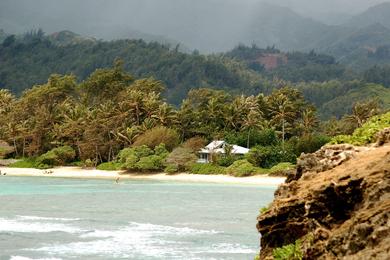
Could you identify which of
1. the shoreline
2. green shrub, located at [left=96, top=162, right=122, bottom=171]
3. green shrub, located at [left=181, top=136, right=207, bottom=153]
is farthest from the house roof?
green shrub, located at [left=96, top=162, right=122, bottom=171]

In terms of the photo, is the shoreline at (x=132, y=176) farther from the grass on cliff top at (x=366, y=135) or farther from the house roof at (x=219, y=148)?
the grass on cliff top at (x=366, y=135)

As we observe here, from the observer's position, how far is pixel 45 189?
172 ft

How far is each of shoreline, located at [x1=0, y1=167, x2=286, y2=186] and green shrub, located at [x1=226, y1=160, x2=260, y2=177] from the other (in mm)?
625

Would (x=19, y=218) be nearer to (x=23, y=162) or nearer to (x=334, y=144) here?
(x=334, y=144)

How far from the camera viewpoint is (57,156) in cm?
7500

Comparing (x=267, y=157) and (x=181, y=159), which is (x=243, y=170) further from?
(x=181, y=159)

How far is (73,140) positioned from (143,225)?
168ft

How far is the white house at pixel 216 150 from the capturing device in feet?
224

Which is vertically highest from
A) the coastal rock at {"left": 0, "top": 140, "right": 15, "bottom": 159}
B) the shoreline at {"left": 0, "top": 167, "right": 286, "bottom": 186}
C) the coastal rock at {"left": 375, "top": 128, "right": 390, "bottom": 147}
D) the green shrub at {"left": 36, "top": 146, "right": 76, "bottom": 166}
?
the coastal rock at {"left": 0, "top": 140, "right": 15, "bottom": 159}

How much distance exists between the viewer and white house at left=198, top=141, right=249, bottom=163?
224 feet

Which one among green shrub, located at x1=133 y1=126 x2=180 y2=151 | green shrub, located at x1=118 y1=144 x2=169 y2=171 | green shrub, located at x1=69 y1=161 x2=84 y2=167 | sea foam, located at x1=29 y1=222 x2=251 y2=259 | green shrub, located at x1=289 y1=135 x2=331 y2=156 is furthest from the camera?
green shrub, located at x1=69 y1=161 x2=84 y2=167

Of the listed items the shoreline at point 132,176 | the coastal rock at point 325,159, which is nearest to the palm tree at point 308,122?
the shoreline at point 132,176

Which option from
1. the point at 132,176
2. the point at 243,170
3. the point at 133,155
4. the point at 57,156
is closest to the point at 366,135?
the point at 243,170

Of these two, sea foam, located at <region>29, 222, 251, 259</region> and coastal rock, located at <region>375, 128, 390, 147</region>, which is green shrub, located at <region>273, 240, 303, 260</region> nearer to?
coastal rock, located at <region>375, 128, 390, 147</region>
